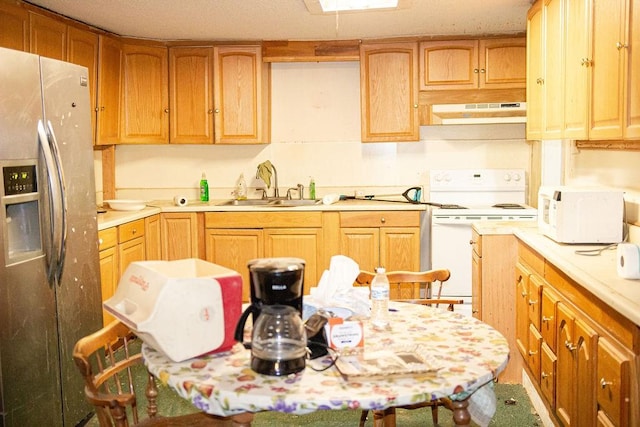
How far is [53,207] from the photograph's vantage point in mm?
2932

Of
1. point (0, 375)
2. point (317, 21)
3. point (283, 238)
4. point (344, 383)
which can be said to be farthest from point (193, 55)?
point (344, 383)

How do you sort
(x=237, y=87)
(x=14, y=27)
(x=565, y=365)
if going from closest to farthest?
(x=565, y=365) → (x=14, y=27) → (x=237, y=87)

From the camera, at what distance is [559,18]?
3.42m

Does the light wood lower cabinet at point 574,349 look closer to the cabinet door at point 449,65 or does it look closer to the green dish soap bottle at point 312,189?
the cabinet door at point 449,65

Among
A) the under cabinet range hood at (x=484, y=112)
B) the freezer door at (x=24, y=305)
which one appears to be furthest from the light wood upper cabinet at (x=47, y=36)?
the under cabinet range hood at (x=484, y=112)

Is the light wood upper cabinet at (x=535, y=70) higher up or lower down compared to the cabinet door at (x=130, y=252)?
higher up

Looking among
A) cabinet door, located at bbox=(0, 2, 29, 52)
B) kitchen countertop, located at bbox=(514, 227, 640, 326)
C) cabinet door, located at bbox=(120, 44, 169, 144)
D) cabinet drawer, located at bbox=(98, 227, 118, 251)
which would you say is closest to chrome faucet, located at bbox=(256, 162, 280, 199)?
cabinet door, located at bbox=(120, 44, 169, 144)

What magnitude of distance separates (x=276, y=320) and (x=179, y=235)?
11.3 feet

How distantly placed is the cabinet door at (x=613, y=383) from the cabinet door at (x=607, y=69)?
89 cm

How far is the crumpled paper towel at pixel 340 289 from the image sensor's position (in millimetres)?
2211

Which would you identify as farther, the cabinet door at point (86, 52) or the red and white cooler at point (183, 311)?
the cabinet door at point (86, 52)

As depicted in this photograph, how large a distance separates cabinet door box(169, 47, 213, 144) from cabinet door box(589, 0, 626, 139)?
305 centimetres

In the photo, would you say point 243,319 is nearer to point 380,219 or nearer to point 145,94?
point 380,219

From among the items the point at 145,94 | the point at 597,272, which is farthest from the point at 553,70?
the point at 145,94
